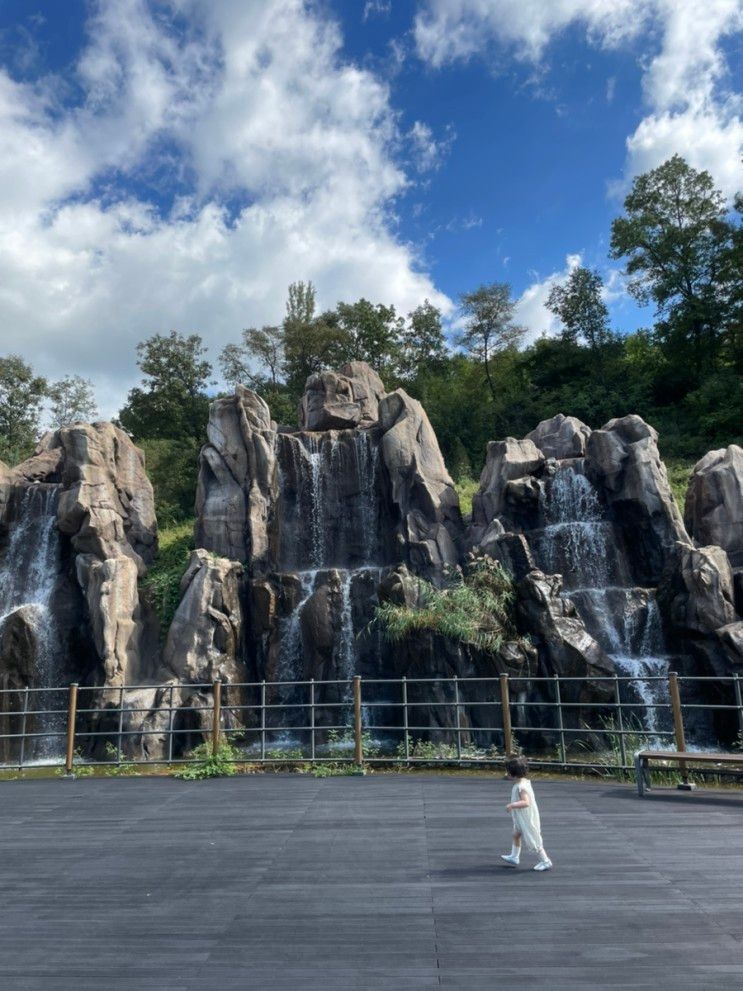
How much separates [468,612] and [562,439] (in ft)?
37.6

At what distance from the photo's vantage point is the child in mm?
6473

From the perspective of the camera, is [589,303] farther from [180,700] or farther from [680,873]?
[680,873]

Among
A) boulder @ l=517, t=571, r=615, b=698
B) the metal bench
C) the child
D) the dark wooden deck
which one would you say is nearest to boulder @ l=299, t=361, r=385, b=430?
boulder @ l=517, t=571, r=615, b=698

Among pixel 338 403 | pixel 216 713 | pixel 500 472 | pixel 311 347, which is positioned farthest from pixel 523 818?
pixel 311 347

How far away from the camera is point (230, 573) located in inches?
884

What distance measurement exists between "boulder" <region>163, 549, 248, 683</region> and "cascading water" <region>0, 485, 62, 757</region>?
4188 mm

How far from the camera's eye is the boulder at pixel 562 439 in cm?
2720

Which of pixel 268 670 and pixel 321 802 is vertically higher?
pixel 268 670

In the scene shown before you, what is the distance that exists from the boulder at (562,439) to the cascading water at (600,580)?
2514 millimetres

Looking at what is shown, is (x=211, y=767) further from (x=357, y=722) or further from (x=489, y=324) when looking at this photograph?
(x=489, y=324)

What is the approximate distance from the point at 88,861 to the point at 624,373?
40.8 meters

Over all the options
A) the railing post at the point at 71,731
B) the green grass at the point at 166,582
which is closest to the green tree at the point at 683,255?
the green grass at the point at 166,582

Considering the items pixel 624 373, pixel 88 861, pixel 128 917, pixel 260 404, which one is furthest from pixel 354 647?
pixel 624 373

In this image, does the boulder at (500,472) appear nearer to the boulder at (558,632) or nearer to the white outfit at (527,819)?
the boulder at (558,632)
